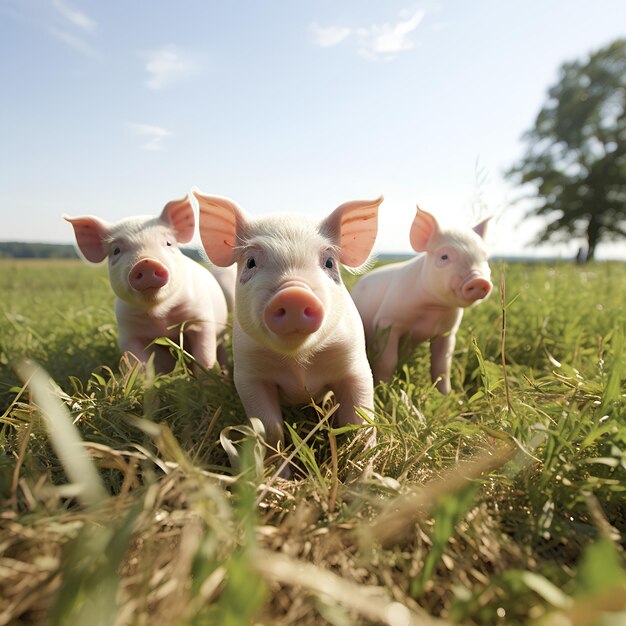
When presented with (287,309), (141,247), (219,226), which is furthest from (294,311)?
(141,247)

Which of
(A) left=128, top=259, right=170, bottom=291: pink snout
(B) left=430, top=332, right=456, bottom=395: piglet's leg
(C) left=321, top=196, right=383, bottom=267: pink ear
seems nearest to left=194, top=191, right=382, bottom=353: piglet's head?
(C) left=321, top=196, right=383, bottom=267: pink ear

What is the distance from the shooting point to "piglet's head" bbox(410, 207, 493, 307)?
270cm

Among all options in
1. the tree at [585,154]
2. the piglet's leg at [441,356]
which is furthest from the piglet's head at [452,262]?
the tree at [585,154]

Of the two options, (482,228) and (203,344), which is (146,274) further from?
(482,228)

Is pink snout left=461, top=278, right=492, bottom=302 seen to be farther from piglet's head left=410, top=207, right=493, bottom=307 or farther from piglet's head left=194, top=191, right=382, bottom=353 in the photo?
piglet's head left=194, top=191, right=382, bottom=353

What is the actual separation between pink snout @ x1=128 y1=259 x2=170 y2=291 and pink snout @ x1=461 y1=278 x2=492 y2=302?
6.30 feet

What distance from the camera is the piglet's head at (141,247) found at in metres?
2.64

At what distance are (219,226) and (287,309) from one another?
2.87 ft

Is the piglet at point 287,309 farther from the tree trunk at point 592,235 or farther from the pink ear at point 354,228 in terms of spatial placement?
the tree trunk at point 592,235

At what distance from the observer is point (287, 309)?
1.70 metres

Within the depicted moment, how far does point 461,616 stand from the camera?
957 millimetres

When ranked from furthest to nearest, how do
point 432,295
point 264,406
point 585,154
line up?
point 585,154
point 432,295
point 264,406

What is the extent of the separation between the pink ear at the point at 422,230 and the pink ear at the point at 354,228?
2.50ft

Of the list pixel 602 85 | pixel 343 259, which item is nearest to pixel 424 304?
pixel 343 259
